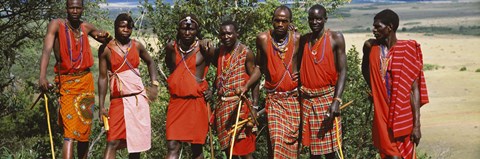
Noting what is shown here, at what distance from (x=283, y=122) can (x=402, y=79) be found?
3.99 ft

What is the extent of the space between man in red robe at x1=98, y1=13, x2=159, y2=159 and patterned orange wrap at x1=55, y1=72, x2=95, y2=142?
0.15 metres

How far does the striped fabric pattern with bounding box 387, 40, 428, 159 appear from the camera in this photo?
5695mm

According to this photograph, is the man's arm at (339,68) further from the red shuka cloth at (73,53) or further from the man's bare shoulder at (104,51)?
the red shuka cloth at (73,53)

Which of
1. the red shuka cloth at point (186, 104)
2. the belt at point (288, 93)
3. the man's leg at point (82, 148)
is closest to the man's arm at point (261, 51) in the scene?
the belt at point (288, 93)

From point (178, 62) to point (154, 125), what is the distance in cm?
430

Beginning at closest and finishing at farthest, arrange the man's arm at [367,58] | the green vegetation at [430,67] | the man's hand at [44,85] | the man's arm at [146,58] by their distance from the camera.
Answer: the man's hand at [44,85] → the man's arm at [367,58] → the man's arm at [146,58] → the green vegetation at [430,67]

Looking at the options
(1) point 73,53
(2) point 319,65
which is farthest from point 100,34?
(2) point 319,65

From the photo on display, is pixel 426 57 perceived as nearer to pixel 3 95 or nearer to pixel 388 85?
pixel 3 95

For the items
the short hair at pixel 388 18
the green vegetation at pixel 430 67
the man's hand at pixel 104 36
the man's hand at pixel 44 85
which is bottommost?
the green vegetation at pixel 430 67

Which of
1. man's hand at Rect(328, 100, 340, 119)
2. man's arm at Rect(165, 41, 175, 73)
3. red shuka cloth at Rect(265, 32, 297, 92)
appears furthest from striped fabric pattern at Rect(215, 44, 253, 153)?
man's hand at Rect(328, 100, 340, 119)

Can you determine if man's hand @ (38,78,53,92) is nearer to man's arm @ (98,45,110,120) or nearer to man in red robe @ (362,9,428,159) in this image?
man's arm @ (98,45,110,120)

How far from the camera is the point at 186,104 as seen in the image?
631 centimetres

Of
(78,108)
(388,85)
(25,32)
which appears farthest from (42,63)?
(25,32)

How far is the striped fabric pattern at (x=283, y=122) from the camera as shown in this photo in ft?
20.6
